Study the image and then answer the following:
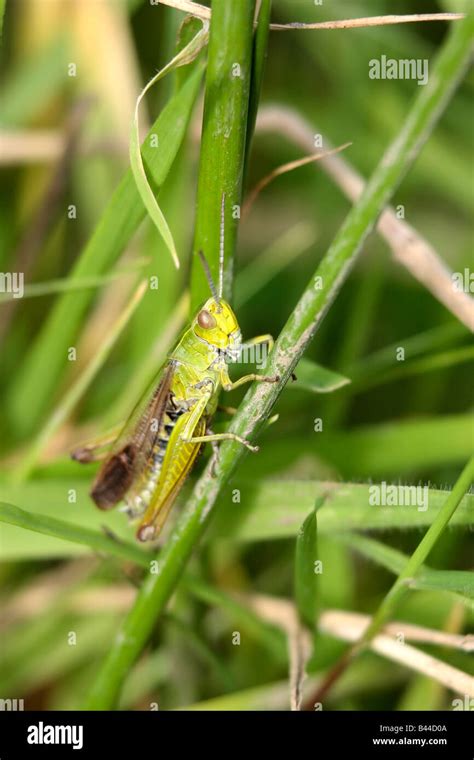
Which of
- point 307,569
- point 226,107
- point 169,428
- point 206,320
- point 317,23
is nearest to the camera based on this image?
point 226,107

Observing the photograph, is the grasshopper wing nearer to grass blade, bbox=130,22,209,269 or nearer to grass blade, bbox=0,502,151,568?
grass blade, bbox=0,502,151,568

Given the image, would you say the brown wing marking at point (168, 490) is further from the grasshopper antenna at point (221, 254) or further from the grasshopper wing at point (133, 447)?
the grasshopper antenna at point (221, 254)

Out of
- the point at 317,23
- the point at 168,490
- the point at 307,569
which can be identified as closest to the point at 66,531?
the point at 168,490

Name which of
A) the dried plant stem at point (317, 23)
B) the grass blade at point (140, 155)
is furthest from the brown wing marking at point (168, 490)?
the dried plant stem at point (317, 23)
